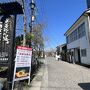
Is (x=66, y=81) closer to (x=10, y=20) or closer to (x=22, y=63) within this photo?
(x=22, y=63)

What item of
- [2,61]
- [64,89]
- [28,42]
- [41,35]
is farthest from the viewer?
[41,35]

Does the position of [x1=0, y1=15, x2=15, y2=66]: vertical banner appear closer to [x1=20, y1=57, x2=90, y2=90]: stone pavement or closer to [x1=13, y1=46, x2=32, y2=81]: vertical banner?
[x1=13, y1=46, x2=32, y2=81]: vertical banner

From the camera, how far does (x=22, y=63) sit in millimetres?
9281

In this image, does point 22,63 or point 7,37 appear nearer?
point 22,63

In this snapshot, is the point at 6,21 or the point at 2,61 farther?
the point at 2,61

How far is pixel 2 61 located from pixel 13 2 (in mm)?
4004

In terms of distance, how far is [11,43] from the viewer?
8539mm

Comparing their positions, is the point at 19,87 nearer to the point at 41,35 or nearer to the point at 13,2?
the point at 13,2

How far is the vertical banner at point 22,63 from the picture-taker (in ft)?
28.7

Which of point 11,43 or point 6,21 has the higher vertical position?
A: point 6,21

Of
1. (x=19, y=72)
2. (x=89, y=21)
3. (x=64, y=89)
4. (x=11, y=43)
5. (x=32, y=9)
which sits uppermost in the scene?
(x=89, y=21)

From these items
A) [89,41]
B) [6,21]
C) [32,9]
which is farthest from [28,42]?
[89,41]

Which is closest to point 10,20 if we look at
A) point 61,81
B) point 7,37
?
point 7,37

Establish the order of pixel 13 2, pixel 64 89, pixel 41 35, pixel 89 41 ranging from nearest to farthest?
pixel 13 2 < pixel 64 89 < pixel 89 41 < pixel 41 35
